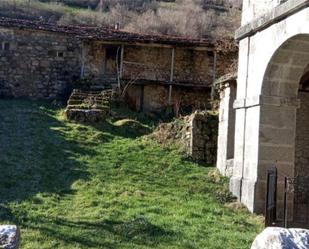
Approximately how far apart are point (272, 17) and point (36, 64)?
37.7 ft

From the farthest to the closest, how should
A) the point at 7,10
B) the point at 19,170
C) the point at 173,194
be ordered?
the point at 7,10 → the point at 19,170 → the point at 173,194

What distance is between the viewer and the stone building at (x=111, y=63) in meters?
18.5

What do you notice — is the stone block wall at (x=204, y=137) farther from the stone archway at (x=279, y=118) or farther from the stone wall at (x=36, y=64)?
the stone wall at (x=36, y=64)

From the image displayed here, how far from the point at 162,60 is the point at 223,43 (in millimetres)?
2431

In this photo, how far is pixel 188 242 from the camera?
7008 mm

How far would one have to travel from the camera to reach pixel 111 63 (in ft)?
63.0

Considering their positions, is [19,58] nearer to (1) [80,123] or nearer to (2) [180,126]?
(1) [80,123]

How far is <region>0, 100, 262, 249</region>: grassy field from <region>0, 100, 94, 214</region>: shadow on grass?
20 mm

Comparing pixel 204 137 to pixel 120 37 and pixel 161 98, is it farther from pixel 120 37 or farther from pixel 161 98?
pixel 120 37

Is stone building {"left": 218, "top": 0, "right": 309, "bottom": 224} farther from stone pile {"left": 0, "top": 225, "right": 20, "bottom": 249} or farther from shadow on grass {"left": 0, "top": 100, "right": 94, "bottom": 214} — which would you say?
stone pile {"left": 0, "top": 225, "right": 20, "bottom": 249}

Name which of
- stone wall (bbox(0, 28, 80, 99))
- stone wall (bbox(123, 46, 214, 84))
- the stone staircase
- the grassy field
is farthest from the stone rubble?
stone wall (bbox(0, 28, 80, 99))

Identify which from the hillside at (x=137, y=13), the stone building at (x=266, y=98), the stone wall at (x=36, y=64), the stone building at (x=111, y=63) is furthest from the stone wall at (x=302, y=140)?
the hillside at (x=137, y=13)

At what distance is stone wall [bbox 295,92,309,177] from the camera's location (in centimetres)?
1195

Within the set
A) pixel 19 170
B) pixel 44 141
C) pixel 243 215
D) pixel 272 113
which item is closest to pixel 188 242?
pixel 243 215
